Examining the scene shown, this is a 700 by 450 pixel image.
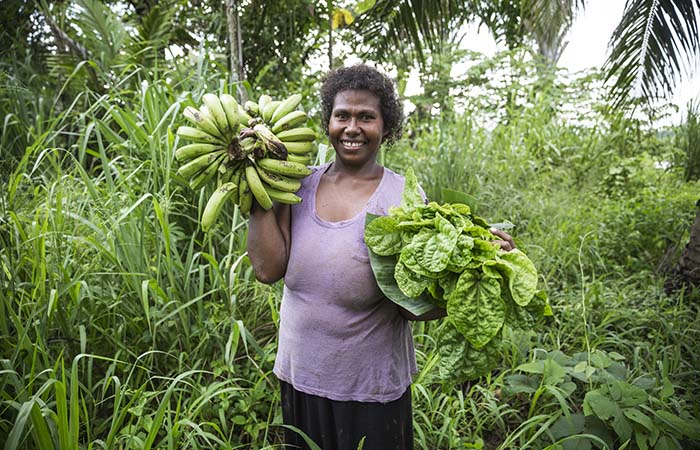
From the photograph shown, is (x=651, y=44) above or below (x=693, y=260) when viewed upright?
above

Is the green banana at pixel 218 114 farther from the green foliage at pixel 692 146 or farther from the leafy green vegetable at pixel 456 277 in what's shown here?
the green foliage at pixel 692 146

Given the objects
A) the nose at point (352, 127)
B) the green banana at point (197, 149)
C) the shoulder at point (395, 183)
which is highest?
the nose at point (352, 127)

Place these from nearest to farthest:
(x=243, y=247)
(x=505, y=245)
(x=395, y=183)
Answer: (x=505, y=245), (x=395, y=183), (x=243, y=247)

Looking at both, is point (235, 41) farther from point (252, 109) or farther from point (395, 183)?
point (395, 183)

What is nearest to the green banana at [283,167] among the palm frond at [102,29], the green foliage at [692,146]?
the palm frond at [102,29]

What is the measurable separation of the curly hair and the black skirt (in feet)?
2.93

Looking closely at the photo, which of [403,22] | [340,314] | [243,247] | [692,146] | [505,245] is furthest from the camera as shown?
[692,146]

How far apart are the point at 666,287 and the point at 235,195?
3021mm

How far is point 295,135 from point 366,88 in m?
0.27

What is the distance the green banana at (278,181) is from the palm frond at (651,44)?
99.2 inches

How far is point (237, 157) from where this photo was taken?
1.34 metres

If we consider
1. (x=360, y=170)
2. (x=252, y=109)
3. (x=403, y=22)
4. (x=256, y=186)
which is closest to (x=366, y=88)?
(x=360, y=170)

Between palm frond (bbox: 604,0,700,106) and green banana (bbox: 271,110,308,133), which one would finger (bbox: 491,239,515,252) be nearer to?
green banana (bbox: 271,110,308,133)

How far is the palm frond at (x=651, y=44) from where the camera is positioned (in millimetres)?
2781
